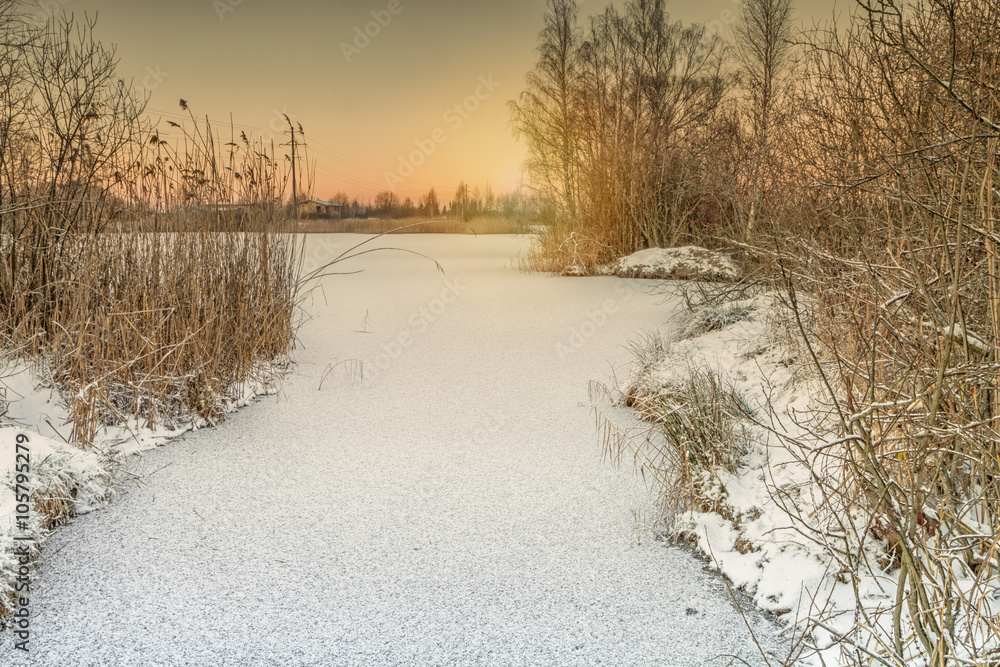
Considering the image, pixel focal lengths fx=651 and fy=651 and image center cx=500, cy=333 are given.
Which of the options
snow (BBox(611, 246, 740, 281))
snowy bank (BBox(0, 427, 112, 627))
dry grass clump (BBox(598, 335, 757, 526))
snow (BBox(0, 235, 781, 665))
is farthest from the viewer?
snow (BBox(611, 246, 740, 281))

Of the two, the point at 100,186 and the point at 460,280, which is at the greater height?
the point at 100,186

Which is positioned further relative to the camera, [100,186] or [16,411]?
[100,186]

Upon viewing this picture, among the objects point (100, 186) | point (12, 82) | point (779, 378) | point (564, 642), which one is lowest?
point (564, 642)

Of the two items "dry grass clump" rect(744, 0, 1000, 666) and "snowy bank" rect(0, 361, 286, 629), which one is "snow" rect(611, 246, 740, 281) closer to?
"dry grass clump" rect(744, 0, 1000, 666)

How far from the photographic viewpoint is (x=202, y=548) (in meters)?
2.07

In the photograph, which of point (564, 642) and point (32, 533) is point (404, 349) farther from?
point (564, 642)

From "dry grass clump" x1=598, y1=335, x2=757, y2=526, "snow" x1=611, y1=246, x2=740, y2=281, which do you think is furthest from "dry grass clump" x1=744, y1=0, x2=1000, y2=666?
"snow" x1=611, y1=246, x2=740, y2=281

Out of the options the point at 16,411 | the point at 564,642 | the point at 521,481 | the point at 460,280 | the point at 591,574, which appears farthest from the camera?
the point at 460,280

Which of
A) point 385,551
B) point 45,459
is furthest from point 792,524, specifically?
point 45,459

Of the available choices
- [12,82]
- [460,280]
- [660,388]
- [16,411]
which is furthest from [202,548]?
[460,280]

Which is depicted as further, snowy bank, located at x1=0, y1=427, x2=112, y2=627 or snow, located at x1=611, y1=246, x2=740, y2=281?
snow, located at x1=611, y1=246, x2=740, y2=281

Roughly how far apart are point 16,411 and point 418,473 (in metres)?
1.77

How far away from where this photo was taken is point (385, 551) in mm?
2061

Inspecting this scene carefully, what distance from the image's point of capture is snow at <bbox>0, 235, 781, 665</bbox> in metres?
1.62
